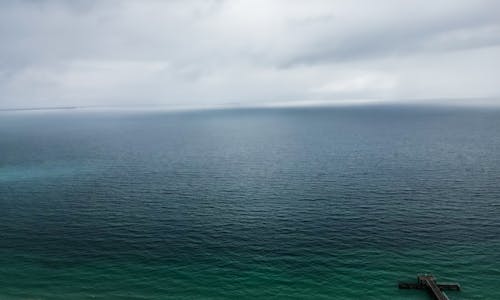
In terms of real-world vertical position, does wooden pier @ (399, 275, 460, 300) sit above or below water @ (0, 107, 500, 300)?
below

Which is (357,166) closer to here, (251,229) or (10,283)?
(251,229)

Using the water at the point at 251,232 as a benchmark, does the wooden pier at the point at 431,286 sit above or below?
below

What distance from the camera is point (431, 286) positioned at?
62.3 m

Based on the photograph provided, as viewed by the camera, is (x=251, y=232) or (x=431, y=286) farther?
(x=251, y=232)

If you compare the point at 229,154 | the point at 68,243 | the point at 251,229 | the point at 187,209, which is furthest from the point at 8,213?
the point at 229,154

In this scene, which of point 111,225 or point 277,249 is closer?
point 277,249

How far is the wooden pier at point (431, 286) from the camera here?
60.9m

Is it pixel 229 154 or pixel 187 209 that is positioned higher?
pixel 229 154

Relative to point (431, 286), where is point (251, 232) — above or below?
above

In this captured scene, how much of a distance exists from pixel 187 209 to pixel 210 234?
19792 mm

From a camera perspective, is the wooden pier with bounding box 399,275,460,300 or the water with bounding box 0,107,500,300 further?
the water with bounding box 0,107,500,300

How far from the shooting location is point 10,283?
67938 millimetres

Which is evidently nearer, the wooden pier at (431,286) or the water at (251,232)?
the wooden pier at (431,286)

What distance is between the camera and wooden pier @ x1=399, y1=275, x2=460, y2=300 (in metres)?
60.9
